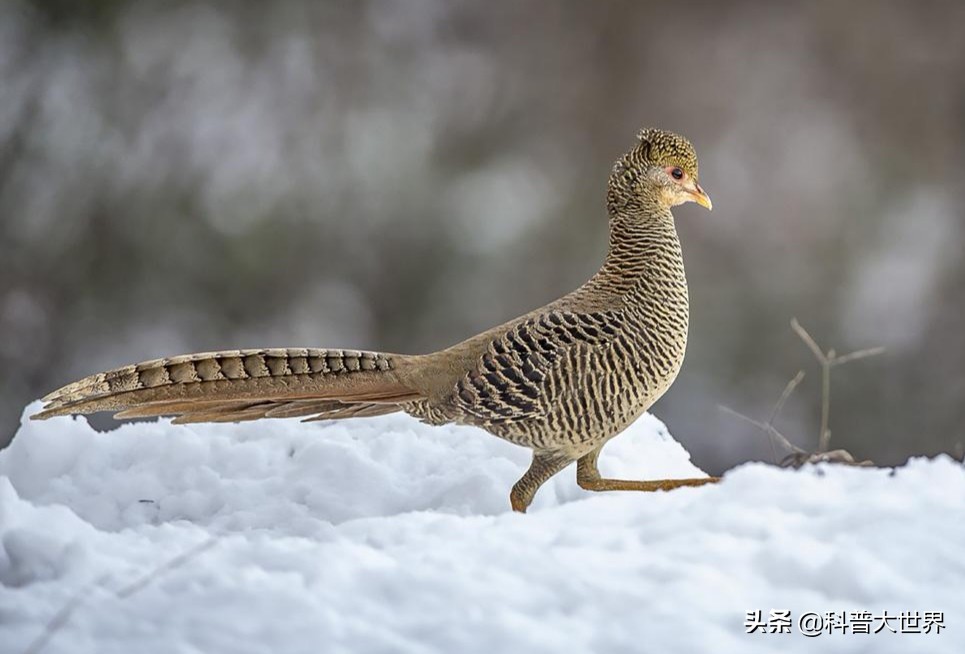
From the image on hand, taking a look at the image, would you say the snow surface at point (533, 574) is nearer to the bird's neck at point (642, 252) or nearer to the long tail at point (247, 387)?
the long tail at point (247, 387)

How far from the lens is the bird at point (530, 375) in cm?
332

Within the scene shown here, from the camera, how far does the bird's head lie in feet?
12.0

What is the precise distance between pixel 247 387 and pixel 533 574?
136 cm

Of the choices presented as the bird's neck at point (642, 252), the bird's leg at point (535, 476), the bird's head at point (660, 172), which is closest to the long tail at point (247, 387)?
the bird's leg at point (535, 476)

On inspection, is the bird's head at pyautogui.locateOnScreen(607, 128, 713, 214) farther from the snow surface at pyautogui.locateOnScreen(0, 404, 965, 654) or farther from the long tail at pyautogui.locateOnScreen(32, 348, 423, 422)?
the snow surface at pyautogui.locateOnScreen(0, 404, 965, 654)

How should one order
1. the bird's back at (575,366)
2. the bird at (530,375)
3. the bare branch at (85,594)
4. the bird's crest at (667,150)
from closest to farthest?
the bare branch at (85,594) < the bird at (530,375) < the bird's back at (575,366) < the bird's crest at (667,150)

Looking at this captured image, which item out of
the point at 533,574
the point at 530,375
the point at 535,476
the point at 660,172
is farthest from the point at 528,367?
the point at 533,574

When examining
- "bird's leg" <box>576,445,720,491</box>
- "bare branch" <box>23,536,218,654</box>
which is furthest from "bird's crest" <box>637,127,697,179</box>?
"bare branch" <box>23,536,218,654</box>

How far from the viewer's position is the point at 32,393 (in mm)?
6539

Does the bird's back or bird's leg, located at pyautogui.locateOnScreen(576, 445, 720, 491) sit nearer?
the bird's back

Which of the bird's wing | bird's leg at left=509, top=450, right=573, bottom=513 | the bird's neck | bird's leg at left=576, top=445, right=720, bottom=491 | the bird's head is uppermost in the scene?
the bird's head

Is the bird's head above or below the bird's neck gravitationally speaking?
above

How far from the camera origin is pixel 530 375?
347 cm

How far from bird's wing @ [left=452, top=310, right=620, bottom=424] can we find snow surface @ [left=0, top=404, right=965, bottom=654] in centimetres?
66
